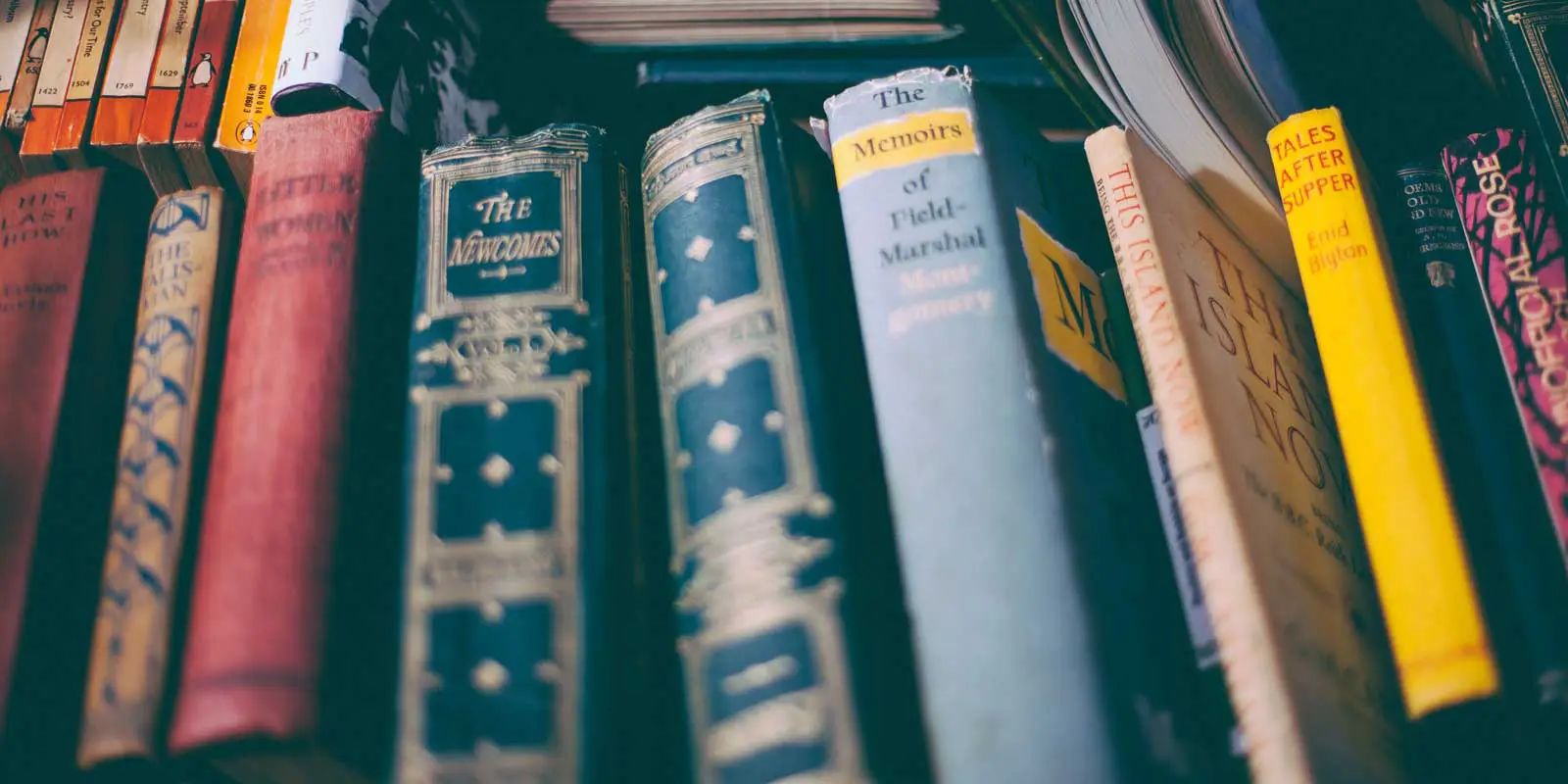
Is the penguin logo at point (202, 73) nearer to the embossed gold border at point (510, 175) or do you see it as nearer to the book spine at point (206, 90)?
the book spine at point (206, 90)

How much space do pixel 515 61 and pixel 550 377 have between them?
1.09ft

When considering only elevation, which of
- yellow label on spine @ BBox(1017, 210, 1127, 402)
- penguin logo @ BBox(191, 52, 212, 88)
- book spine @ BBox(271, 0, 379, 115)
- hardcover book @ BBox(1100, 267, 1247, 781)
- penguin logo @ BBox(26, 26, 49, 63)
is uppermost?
penguin logo @ BBox(26, 26, 49, 63)

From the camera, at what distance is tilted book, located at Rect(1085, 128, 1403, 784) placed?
1.31 ft

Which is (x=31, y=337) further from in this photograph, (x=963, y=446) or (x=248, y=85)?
(x=963, y=446)

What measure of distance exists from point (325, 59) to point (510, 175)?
5.5 inches

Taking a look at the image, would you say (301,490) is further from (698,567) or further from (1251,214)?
(1251,214)

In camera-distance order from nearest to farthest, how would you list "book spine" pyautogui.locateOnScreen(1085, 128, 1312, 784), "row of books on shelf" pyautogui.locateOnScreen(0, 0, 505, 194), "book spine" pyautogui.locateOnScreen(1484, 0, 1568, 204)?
1. "book spine" pyautogui.locateOnScreen(1085, 128, 1312, 784)
2. "book spine" pyautogui.locateOnScreen(1484, 0, 1568, 204)
3. "row of books on shelf" pyautogui.locateOnScreen(0, 0, 505, 194)

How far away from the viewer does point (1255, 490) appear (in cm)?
45

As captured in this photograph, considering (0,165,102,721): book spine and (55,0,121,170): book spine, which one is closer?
(0,165,102,721): book spine

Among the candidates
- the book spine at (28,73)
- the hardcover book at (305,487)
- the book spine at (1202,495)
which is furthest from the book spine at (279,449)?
the book spine at (1202,495)

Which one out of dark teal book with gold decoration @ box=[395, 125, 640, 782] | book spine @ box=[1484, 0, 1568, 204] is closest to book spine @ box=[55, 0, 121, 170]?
dark teal book with gold decoration @ box=[395, 125, 640, 782]

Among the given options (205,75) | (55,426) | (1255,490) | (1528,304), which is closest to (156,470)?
(55,426)

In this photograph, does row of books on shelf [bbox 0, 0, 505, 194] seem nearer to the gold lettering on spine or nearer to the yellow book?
the gold lettering on spine

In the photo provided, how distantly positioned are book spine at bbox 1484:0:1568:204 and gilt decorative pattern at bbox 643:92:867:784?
1.14 ft
